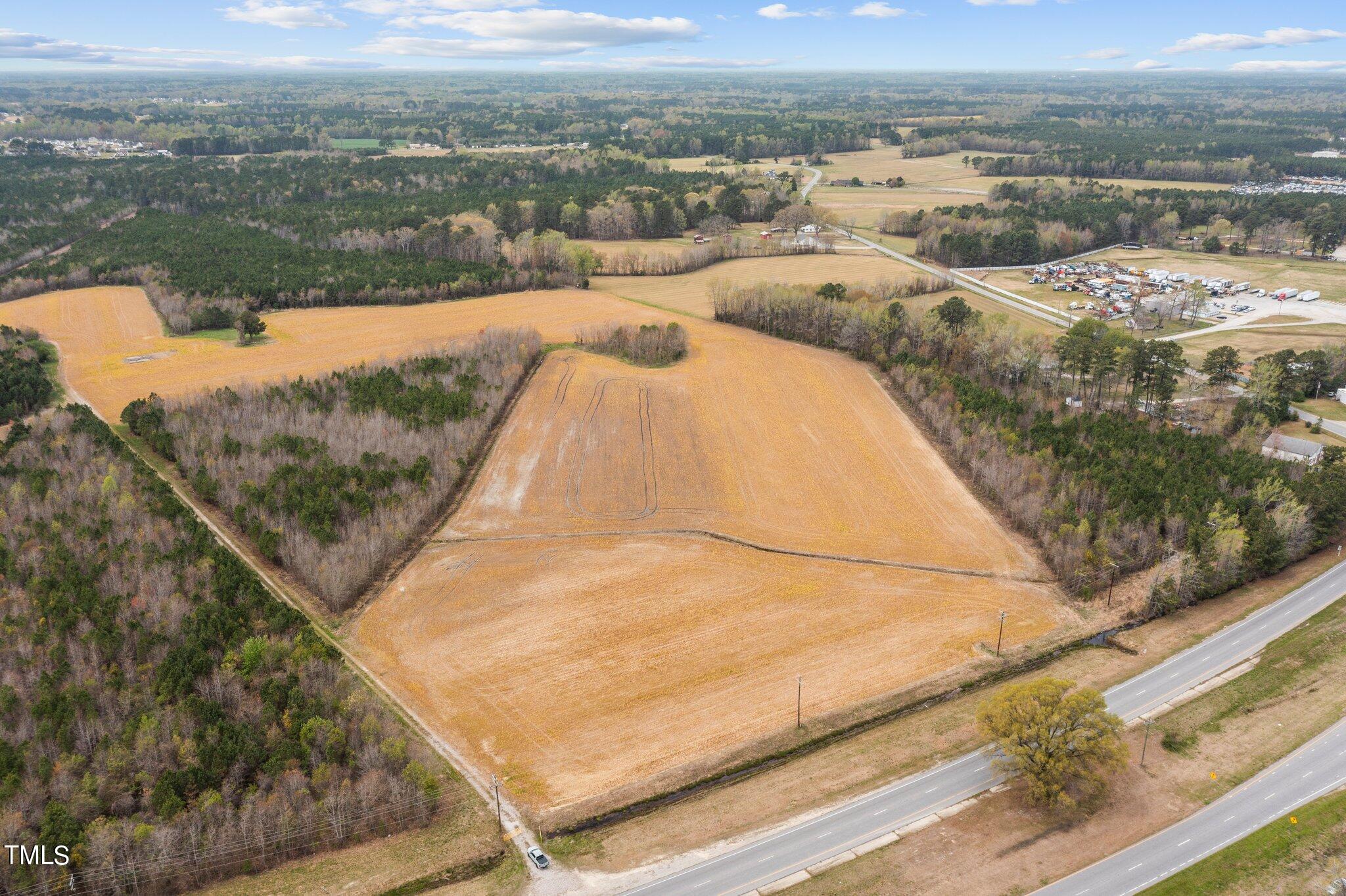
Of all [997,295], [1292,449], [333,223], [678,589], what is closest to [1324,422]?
[1292,449]

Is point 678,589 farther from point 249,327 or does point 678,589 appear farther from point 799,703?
point 249,327

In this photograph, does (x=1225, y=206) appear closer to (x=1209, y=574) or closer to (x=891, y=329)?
(x=891, y=329)

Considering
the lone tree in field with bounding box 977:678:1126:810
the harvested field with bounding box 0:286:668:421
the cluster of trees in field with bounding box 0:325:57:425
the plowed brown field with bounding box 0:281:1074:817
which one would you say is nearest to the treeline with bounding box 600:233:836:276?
the harvested field with bounding box 0:286:668:421

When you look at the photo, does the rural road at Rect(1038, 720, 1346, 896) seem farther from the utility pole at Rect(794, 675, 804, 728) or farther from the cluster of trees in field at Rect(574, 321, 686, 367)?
the cluster of trees in field at Rect(574, 321, 686, 367)

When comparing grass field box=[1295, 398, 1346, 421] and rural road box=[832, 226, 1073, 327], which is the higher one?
rural road box=[832, 226, 1073, 327]

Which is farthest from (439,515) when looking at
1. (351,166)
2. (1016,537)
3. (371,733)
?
(351,166)
